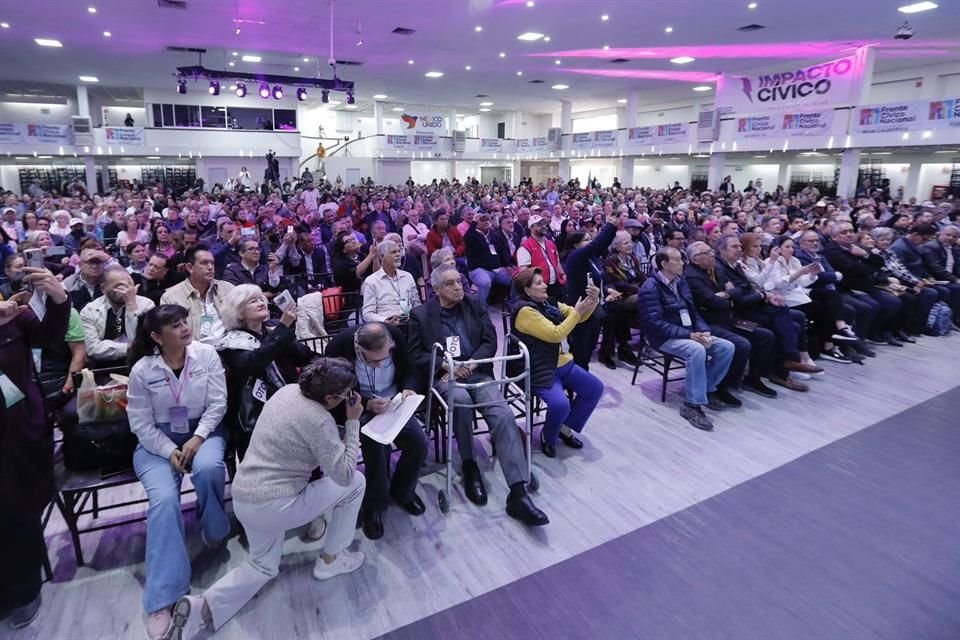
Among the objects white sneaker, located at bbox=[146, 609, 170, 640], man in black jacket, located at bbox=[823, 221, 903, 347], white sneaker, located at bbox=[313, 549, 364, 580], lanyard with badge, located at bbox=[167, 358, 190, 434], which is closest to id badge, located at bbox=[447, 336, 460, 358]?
white sneaker, located at bbox=[313, 549, 364, 580]

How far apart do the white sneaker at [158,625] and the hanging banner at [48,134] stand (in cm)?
2100

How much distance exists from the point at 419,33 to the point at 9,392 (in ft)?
39.9

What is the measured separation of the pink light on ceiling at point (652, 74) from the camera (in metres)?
17.2

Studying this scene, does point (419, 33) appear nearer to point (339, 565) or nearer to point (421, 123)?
point (421, 123)

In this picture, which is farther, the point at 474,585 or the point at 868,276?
the point at 868,276

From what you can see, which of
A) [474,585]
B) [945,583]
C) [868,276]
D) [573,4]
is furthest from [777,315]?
[573,4]

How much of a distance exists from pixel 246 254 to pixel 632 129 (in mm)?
19020

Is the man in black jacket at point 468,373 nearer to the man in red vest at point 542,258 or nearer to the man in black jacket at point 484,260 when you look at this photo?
the man in red vest at point 542,258

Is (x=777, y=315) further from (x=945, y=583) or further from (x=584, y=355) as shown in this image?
(x=945, y=583)

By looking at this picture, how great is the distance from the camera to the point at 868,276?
18.4ft

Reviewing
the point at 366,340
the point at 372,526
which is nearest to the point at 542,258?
the point at 366,340

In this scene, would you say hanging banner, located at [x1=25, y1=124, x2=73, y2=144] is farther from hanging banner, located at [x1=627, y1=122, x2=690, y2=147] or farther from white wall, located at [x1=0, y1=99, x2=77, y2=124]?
hanging banner, located at [x1=627, y1=122, x2=690, y2=147]

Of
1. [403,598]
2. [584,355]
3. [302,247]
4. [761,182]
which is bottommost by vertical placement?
[403,598]

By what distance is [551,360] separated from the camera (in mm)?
3293
